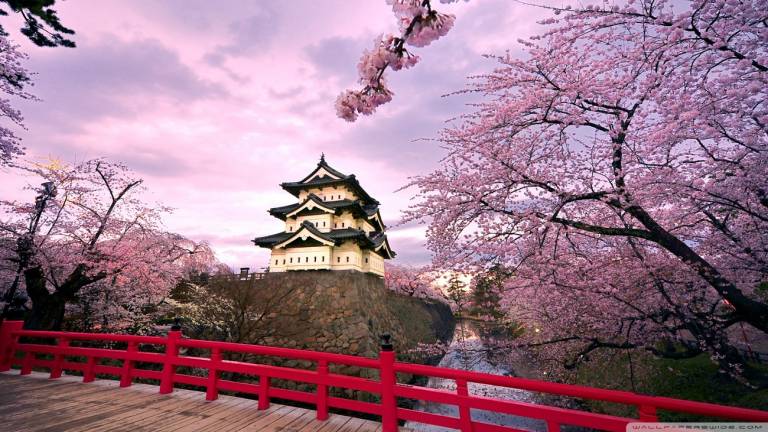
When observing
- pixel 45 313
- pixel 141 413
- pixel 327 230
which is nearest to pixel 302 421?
pixel 141 413

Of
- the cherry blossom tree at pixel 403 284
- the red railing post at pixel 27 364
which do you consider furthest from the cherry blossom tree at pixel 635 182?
the cherry blossom tree at pixel 403 284

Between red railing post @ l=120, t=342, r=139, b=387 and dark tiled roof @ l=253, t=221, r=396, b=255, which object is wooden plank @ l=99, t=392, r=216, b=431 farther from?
dark tiled roof @ l=253, t=221, r=396, b=255

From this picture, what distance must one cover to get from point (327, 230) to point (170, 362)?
15353 millimetres

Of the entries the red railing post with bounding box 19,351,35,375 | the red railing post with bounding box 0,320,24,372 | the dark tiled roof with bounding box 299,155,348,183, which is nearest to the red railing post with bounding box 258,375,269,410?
the red railing post with bounding box 19,351,35,375

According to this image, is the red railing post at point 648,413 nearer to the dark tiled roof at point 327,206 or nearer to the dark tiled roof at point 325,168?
the dark tiled roof at point 327,206

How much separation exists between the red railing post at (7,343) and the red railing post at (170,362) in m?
4.47

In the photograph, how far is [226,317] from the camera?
14.7 meters

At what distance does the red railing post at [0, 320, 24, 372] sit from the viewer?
20.2 feet

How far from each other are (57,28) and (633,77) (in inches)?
338

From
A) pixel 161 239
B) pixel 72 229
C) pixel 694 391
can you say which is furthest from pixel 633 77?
pixel 161 239

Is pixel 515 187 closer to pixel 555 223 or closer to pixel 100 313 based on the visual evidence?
pixel 555 223

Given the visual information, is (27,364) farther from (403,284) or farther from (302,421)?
(403,284)

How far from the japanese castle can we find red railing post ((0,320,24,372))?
1248 cm

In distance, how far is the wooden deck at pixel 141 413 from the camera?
3.56m
